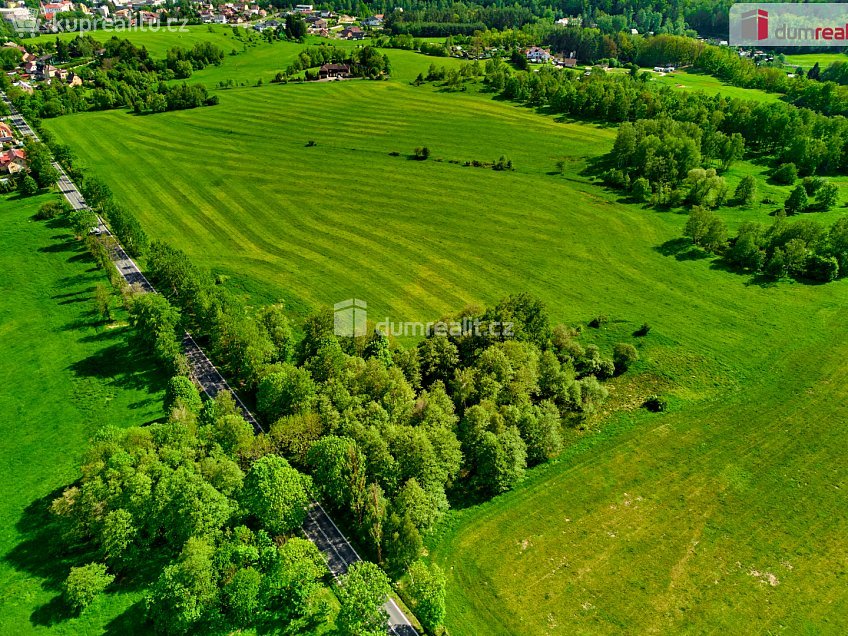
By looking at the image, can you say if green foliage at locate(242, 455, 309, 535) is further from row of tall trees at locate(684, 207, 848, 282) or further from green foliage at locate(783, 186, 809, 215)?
green foliage at locate(783, 186, 809, 215)

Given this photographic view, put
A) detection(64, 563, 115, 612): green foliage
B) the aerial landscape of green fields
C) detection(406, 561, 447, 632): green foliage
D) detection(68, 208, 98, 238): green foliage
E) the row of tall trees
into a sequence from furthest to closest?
detection(68, 208, 98, 238): green foliage, the row of tall trees, the aerial landscape of green fields, detection(64, 563, 115, 612): green foliage, detection(406, 561, 447, 632): green foliage

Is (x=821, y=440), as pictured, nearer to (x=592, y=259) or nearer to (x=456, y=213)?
(x=592, y=259)

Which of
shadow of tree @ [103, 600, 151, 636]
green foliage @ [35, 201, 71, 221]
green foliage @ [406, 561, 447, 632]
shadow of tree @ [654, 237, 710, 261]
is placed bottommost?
shadow of tree @ [103, 600, 151, 636]

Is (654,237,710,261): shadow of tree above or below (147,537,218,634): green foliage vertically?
above

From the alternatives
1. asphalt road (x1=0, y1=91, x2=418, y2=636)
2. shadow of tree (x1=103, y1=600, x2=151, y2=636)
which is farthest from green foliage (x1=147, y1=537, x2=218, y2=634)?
asphalt road (x1=0, y1=91, x2=418, y2=636)

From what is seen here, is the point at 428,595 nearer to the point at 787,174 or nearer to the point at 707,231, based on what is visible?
the point at 707,231

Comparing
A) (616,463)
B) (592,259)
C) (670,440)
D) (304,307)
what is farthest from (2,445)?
(592,259)
